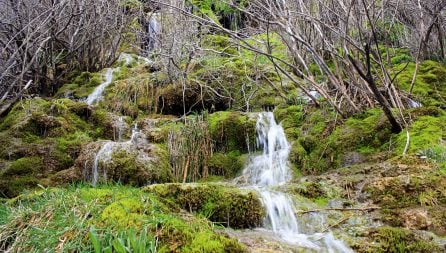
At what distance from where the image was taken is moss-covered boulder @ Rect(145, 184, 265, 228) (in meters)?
3.81

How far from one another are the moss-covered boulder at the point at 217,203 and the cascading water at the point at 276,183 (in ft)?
0.55

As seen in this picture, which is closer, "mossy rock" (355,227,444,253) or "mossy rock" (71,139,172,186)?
"mossy rock" (355,227,444,253)

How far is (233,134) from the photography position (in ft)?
23.0

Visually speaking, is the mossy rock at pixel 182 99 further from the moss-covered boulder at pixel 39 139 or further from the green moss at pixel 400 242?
the green moss at pixel 400 242

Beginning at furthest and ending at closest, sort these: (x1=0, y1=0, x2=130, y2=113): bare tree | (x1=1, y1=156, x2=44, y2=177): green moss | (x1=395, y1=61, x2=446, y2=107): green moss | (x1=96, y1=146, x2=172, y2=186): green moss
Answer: (x1=0, y1=0, x2=130, y2=113): bare tree, (x1=395, y1=61, x2=446, y2=107): green moss, (x1=1, y1=156, x2=44, y2=177): green moss, (x1=96, y1=146, x2=172, y2=186): green moss

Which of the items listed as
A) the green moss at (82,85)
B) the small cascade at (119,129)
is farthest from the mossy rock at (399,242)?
the green moss at (82,85)

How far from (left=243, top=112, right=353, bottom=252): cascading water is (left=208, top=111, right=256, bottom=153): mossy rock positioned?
0.53ft

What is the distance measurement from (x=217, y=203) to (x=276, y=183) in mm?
2241

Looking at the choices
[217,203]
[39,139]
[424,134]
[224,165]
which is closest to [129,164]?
[224,165]

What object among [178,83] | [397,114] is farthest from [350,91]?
[178,83]

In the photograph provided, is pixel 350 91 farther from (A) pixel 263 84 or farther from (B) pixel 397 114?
(A) pixel 263 84

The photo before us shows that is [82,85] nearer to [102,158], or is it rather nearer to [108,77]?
[108,77]

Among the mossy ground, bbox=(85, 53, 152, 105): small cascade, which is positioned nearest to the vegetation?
the mossy ground

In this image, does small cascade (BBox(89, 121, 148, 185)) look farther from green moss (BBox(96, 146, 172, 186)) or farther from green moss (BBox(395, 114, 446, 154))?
green moss (BBox(395, 114, 446, 154))
